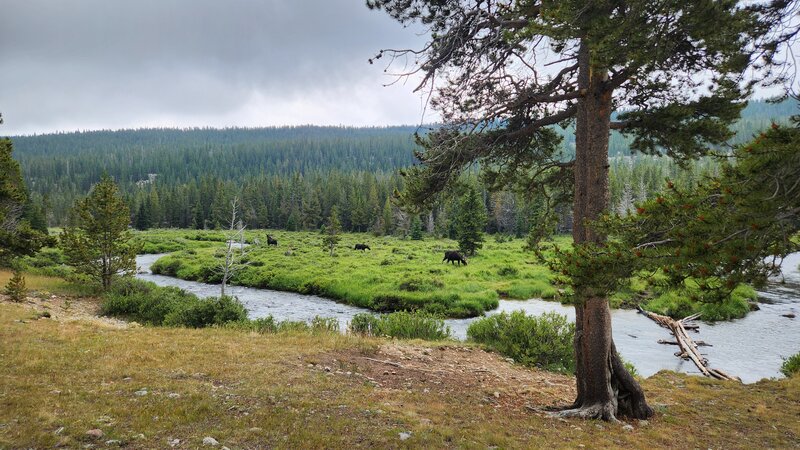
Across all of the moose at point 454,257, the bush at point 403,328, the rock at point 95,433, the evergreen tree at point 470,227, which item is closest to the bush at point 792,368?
the bush at point 403,328

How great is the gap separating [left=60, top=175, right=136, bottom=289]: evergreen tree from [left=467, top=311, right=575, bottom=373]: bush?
20463mm

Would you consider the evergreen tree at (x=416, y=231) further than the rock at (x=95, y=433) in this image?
Yes

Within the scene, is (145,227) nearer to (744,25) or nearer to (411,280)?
(411,280)

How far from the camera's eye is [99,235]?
23375 mm

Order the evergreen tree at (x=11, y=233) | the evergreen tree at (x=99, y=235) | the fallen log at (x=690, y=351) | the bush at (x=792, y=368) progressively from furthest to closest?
the evergreen tree at (x=99, y=235) → the evergreen tree at (x=11, y=233) → the fallen log at (x=690, y=351) → the bush at (x=792, y=368)

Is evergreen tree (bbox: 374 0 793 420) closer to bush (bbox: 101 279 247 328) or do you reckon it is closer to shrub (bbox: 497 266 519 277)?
bush (bbox: 101 279 247 328)

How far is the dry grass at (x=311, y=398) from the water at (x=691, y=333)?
383 centimetres

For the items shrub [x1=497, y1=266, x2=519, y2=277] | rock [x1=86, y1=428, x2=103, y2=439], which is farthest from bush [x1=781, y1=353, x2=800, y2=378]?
shrub [x1=497, y1=266, x2=519, y2=277]

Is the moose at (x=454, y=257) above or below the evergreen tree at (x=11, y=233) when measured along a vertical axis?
below

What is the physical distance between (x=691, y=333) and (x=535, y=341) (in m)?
10.5

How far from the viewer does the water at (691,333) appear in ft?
51.8

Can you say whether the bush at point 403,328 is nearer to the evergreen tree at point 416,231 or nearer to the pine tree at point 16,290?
the pine tree at point 16,290

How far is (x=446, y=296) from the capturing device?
26828 mm

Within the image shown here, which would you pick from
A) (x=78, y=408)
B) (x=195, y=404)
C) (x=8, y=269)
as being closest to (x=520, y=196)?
(x=195, y=404)
